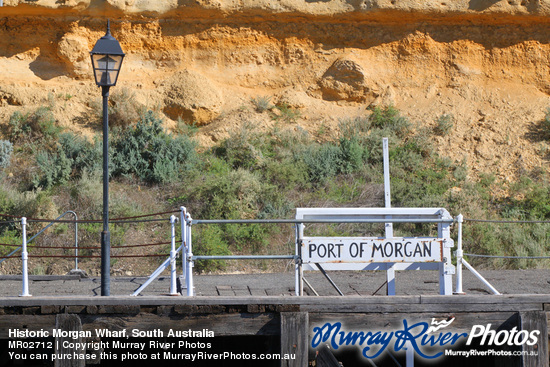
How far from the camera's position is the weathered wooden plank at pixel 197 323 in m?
7.25

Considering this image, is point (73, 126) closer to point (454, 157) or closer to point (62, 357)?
point (454, 157)

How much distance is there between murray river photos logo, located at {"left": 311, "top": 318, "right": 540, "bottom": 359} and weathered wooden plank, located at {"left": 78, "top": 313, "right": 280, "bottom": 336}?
0.57 m

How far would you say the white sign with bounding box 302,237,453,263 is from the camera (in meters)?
7.92

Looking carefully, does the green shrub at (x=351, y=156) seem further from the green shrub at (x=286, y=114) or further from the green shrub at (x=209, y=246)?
the green shrub at (x=209, y=246)

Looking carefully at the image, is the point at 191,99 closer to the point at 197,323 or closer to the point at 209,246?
the point at 209,246

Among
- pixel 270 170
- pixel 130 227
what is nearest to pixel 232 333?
pixel 130 227

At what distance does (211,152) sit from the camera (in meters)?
18.9

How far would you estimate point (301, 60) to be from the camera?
21.5 meters

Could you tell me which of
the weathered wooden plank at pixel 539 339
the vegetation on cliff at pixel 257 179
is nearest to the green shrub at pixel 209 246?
the vegetation on cliff at pixel 257 179

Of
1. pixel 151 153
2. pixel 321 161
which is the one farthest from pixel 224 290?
pixel 151 153

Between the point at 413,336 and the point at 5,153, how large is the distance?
1435 cm

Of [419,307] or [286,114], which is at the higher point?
[286,114]

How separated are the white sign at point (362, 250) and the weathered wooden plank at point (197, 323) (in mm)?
982

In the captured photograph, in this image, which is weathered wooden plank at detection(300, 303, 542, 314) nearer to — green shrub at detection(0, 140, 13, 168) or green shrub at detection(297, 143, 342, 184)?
green shrub at detection(297, 143, 342, 184)
